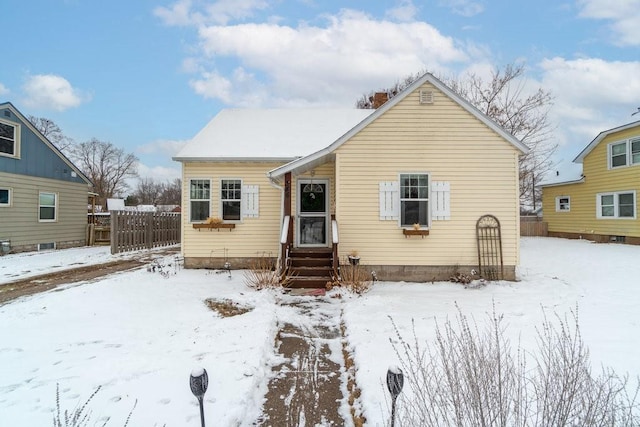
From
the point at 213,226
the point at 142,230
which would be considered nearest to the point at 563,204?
the point at 213,226

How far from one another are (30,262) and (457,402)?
15.6 meters

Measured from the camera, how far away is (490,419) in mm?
2205

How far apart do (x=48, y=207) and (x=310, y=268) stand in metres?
14.8

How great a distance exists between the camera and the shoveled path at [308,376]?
344 centimetres

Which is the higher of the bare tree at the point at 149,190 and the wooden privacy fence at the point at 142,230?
the bare tree at the point at 149,190

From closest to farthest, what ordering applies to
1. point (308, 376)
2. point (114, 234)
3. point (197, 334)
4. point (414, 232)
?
point (308, 376)
point (197, 334)
point (414, 232)
point (114, 234)

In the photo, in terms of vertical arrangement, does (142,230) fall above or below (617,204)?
below

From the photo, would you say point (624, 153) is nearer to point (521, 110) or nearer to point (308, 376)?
point (521, 110)

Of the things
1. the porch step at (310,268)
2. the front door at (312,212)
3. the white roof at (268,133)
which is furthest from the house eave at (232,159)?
the porch step at (310,268)

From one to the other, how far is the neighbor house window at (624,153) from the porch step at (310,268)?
1705 cm

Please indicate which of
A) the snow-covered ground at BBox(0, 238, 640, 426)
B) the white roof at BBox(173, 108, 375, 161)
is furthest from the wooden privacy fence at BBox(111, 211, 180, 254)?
the white roof at BBox(173, 108, 375, 161)

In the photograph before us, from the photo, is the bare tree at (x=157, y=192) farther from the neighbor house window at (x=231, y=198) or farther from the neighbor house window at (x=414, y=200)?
the neighbor house window at (x=414, y=200)

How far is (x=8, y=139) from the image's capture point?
14.5m

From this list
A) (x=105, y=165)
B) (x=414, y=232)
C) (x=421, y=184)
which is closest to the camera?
(x=414, y=232)
